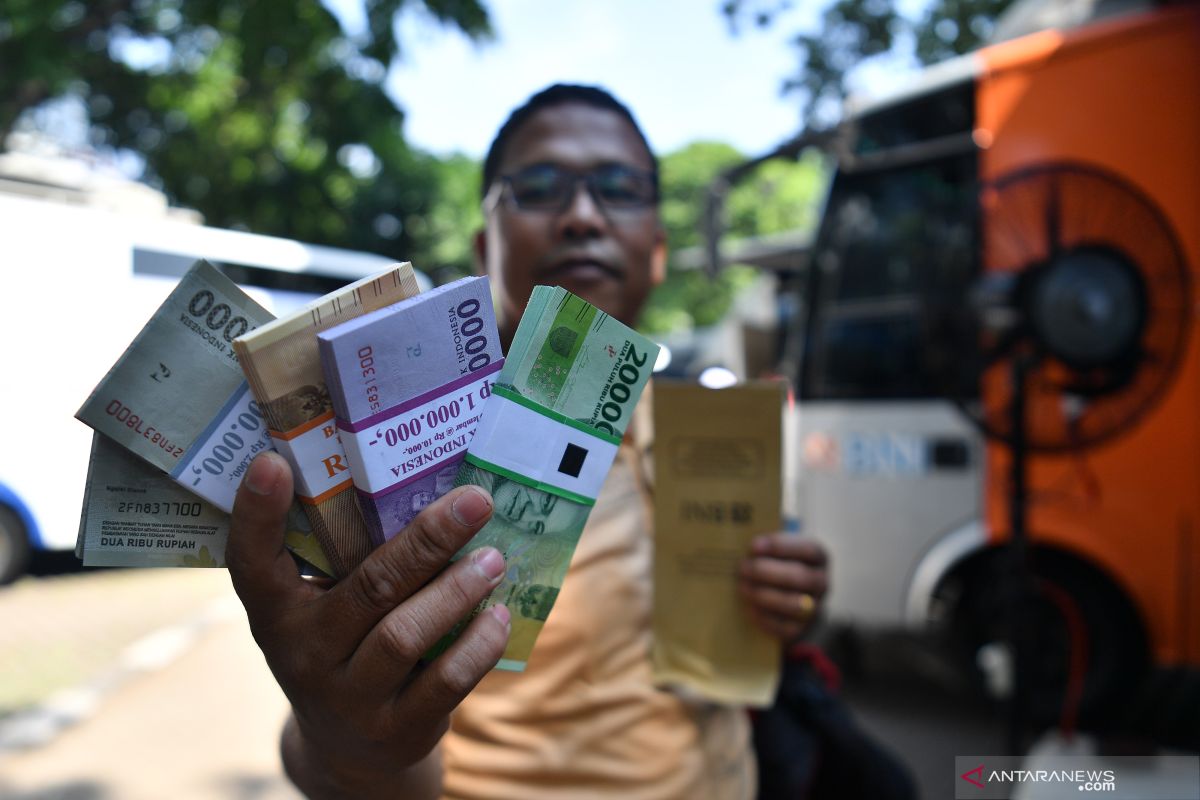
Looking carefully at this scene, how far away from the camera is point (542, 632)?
3.74ft

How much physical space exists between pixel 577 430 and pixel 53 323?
1.35ft

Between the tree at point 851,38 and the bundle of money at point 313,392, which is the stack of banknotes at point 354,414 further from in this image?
the tree at point 851,38

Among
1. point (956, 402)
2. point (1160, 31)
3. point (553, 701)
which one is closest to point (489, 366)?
point (553, 701)

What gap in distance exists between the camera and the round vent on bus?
2.55m

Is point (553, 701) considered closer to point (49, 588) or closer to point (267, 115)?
point (49, 588)

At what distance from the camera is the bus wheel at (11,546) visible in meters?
0.68

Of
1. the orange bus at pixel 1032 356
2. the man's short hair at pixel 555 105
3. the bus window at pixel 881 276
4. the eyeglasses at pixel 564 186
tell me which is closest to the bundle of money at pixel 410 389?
the eyeglasses at pixel 564 186

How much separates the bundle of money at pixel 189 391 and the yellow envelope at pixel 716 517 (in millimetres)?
664

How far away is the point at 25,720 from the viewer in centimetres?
287

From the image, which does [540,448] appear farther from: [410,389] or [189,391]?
[189,391]

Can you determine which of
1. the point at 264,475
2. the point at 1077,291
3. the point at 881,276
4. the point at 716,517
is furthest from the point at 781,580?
the point at 881,276

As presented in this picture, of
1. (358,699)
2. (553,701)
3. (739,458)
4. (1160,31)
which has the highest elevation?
(1160,31)

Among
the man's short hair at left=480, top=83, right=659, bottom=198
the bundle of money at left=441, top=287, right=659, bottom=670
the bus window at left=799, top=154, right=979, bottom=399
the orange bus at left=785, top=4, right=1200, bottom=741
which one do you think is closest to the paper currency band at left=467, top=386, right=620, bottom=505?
the bundle of money at left=441, top=287, right=659, bottom=670

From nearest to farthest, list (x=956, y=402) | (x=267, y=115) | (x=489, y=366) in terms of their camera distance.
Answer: (x=489, y=366), (x=267, y=115), (x=956, y=402)
